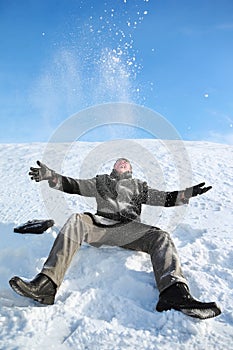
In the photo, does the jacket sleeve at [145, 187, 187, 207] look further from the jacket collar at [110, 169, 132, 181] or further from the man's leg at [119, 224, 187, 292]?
the man's leg at [119, 224, 187, 292]

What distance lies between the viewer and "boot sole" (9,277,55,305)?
3.08 metres

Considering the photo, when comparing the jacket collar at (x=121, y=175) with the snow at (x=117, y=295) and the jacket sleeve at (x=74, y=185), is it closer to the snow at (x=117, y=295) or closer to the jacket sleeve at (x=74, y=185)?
the jacket sleeve at (x=74, y=185)

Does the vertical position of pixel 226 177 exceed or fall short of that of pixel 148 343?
it exceeds it

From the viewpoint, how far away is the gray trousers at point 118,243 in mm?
3336

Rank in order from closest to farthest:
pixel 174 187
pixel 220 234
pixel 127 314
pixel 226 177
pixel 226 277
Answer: pixel 127 314, pixel 226 277, pixel 220 234, pixel 174 187, pixel 226 177

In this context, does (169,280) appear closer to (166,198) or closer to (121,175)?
(166,198)

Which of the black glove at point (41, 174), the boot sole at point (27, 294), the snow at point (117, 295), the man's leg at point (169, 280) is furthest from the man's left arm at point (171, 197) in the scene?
the boot sole at point (27, 294)

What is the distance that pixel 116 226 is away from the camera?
4094 millimetres

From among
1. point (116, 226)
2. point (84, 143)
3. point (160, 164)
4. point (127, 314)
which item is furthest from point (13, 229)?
point (84, 143)

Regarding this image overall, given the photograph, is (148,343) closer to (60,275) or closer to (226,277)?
(60,275)

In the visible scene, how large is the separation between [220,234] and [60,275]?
2.56 meters

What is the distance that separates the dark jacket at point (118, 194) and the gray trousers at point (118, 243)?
0.74 ft

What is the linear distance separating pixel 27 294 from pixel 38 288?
0.11 metres

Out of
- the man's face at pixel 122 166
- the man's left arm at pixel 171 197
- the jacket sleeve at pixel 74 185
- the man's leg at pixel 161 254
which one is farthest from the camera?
the man's face at pixel 122 166
